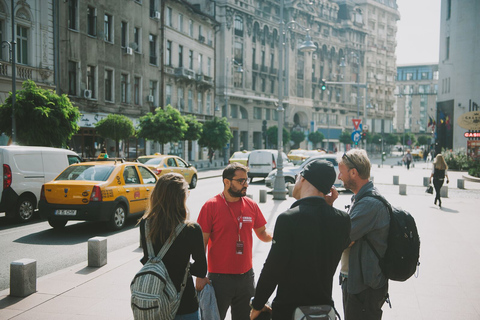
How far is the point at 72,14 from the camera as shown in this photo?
28.5 meters

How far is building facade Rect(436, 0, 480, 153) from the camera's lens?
138ft

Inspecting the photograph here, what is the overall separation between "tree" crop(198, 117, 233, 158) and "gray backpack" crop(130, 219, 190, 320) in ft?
131

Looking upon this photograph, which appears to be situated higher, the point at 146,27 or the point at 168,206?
the point at 146,27

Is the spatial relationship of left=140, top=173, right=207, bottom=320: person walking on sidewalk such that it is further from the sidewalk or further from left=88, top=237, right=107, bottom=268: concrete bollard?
left=88, top=237, right=107, bottom=268: concrete bollard

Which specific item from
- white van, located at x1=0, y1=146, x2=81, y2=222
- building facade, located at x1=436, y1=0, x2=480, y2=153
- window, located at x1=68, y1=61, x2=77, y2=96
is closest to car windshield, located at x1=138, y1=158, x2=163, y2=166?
white van, located at x1=0, y1=146, x2=81, y2=222

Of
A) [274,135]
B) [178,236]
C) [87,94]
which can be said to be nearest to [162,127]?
[87,94]

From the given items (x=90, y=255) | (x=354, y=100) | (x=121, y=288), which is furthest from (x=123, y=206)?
(x=354, y=100)

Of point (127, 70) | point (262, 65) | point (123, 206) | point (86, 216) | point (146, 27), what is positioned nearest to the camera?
point (86, 216)

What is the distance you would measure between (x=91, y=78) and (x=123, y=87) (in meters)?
4.27

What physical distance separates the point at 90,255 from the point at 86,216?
2.99 metres

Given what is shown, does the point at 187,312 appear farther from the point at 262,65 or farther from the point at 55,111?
the point at 262,65

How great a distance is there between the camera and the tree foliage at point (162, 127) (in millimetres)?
31453

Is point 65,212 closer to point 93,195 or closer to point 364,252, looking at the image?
point 93,195

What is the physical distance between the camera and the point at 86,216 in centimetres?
1002
